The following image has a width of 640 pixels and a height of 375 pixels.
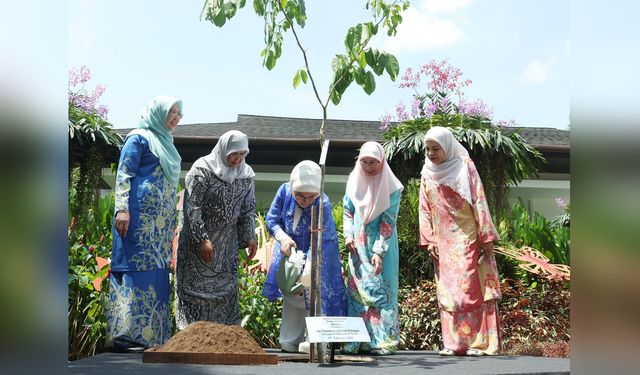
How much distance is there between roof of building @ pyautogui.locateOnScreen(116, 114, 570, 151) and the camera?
1523 cm

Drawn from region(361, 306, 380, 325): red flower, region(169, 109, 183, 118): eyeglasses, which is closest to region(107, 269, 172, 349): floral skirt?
region(169, 109, 183, 118): eyeglasses

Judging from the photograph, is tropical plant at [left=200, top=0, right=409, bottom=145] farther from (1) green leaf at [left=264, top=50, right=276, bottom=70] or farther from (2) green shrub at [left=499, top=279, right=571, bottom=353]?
(2) green shrub at [left=499, top=279, right=571, bottom=353]

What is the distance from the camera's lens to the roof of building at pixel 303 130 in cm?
1523

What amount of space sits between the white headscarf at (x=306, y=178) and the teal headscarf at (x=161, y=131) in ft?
3.00

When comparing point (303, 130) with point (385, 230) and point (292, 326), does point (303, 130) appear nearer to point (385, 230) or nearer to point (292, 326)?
point (292, 326)

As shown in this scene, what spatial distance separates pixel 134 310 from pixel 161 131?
1324mm

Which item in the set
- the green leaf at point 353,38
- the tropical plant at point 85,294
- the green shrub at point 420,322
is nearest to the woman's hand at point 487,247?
the green shrub at point 420,322

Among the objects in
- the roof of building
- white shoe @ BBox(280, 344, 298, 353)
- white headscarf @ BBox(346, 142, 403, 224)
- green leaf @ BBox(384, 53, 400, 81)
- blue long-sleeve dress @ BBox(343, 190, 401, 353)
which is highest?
the roof of building

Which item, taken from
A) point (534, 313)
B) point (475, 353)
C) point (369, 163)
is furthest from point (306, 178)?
point (534, 313)

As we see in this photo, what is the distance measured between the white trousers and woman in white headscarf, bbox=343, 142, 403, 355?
44 centimetres

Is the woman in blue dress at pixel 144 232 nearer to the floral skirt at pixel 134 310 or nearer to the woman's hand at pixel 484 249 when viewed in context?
the floral skirt at pixel 134 310

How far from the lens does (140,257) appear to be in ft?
17.1
